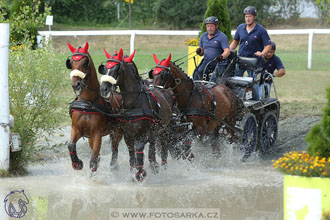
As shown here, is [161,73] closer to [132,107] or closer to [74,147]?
[132,107]

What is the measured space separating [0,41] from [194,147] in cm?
434

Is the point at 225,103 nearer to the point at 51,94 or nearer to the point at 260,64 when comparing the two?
the point at 260,64

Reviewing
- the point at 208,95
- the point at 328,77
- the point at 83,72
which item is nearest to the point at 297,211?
the point at 83,72

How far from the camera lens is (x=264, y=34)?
1035cm

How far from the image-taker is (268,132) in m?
10.7

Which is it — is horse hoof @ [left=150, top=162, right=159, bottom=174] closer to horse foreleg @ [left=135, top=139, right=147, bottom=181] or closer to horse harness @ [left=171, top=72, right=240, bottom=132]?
horse foreleg @ [left=135, top=139, right=147, bottom=181]

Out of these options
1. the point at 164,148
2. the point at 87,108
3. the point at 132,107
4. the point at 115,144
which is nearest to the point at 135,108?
the point at 132,107

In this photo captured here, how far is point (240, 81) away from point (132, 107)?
9.07 feet

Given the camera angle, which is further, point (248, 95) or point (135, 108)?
point (248, 95)

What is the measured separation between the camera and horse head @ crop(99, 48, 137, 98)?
24.2ft

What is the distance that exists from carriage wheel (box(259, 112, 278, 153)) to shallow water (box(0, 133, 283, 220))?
0.76 m

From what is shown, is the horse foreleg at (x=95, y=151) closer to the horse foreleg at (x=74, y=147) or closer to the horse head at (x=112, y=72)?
the horse foreleg at (x=74, y=147)

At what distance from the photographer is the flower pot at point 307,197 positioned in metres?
5.13

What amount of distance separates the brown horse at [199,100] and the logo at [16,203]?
2.51 m
